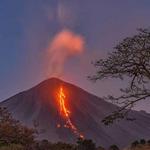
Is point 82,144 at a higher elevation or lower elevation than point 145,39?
lower

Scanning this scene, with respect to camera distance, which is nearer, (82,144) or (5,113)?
(5,113)

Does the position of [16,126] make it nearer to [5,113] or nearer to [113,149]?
[5,113]

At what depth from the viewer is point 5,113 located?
110 ft

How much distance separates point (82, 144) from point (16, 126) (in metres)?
19.1

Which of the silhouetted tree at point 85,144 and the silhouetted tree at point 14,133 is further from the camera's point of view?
the silhouetted tree at point 85,144

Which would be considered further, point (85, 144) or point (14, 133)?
point (85, 144)

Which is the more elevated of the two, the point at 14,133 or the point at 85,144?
the point at 85,144

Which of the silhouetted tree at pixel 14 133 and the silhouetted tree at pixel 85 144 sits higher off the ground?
the silhouetted tree at pixel 85 144

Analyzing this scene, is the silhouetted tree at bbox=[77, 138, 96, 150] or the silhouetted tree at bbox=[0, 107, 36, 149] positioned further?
the silhouetted tree at bbox=[77, 138, 96, 150]

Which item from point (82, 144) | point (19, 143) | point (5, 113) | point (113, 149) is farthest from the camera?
point (113, 149)

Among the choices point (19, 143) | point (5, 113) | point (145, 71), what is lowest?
point (19, 143)

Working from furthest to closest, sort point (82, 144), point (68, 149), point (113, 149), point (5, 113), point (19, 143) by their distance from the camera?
point (113, 149) < point (82, 144) < point (68, 149) < point (5, 113) < point (19, 143)

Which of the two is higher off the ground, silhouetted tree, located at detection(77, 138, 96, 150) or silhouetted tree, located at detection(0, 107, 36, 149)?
silhouetted tree, located at detection(77, 138, 96, 150)

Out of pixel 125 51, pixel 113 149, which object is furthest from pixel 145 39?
pixel 113 149
